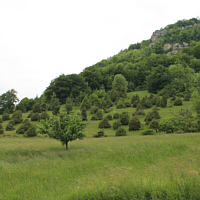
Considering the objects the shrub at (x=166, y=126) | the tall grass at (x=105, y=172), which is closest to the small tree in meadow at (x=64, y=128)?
the tall grass at (x=105, y=172)

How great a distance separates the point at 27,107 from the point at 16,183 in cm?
6047

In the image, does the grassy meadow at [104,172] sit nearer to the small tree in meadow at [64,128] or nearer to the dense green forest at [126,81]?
the small tree in meadow at [64,128]

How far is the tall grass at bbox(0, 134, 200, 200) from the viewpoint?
19.1 ft

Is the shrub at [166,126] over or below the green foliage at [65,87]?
below

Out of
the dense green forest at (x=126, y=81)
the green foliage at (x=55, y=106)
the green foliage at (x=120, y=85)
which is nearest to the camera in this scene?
the green foliage at (x=55, y=106)

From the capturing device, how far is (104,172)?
9992mm

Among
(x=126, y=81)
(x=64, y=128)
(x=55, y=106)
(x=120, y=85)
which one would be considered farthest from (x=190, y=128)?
(x=126, y=81)

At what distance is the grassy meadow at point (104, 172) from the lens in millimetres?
5816

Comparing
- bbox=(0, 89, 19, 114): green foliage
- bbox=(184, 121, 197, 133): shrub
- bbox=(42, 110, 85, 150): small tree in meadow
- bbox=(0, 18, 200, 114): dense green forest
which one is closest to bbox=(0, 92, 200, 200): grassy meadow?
bbox=(42, 110, 85, 150): small tree in meadow

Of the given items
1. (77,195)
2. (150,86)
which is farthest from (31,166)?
(150,86)

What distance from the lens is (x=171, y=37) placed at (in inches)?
6526

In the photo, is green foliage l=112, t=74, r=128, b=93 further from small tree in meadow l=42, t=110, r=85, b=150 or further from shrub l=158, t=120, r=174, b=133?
small tree in meadow l=42, t=110, r=85, b=150

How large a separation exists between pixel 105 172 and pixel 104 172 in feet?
0.61

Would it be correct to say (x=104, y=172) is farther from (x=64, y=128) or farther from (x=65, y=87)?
(x=65, y=87)
